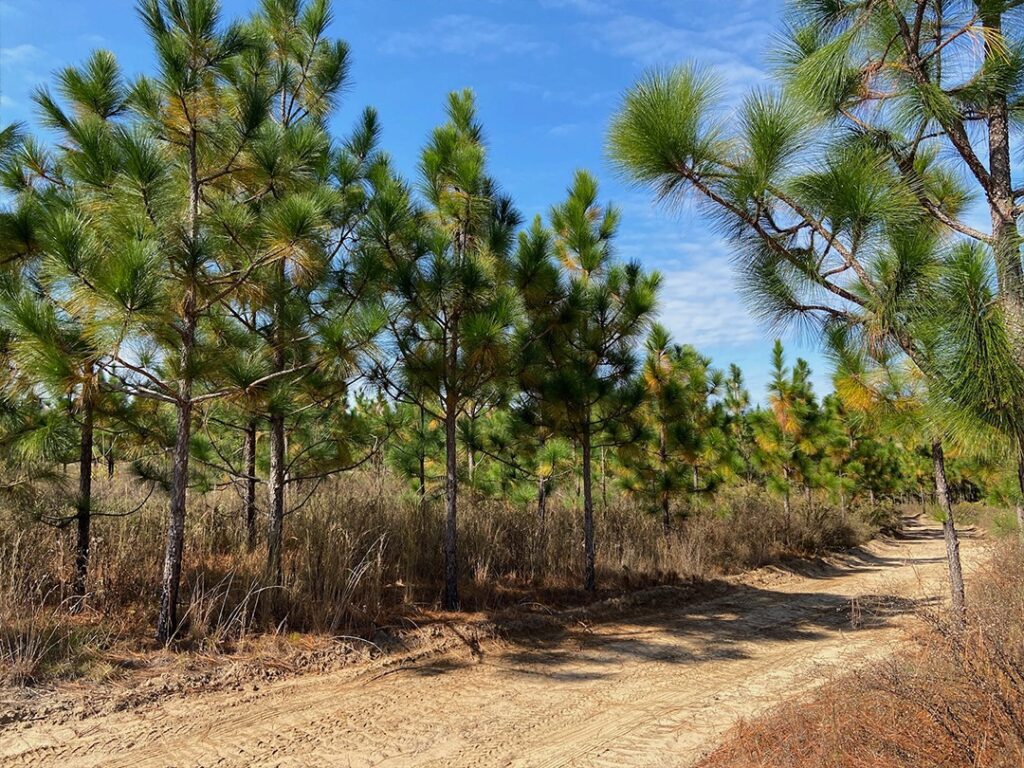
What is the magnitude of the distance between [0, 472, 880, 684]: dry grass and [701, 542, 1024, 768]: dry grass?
14.0 feet

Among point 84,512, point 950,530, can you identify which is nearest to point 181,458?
point 84,512

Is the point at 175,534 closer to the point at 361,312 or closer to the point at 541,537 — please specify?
the point at 361,312

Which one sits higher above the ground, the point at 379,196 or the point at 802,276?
the point at 379,196

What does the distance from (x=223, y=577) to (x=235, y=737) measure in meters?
2.72

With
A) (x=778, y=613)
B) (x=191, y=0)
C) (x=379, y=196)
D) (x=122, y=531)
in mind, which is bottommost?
(x=778, y=613)

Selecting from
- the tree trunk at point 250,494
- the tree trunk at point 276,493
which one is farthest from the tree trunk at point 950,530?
the tree trunk at point 250,494

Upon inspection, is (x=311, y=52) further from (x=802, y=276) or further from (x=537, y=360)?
(x=802, y=276)

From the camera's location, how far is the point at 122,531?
267 inches

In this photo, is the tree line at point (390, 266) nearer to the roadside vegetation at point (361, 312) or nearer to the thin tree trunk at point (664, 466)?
the roadside vegetation at point (361, 312)

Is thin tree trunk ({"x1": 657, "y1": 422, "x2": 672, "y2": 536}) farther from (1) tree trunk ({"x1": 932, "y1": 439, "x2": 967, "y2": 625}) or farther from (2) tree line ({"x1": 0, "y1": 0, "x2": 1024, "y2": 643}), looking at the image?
(1) tree trunk ({"x1": 932, "y1": 439, "x2": 967, "y2": 625})

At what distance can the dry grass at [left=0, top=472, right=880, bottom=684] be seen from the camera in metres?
5.48

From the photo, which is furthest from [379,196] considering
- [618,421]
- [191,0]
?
[618,421]

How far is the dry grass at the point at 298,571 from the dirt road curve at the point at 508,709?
0.93 m

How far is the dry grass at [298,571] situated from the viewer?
5.48 meters
